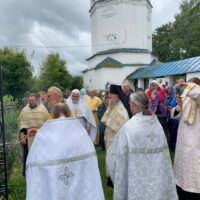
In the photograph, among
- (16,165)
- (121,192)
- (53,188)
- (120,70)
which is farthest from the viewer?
(120,70)

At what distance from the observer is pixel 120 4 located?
26.5 m

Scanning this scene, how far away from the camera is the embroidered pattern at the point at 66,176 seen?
2354 mm

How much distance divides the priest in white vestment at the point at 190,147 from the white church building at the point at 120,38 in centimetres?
2157

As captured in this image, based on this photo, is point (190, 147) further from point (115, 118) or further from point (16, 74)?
point (16, 74)

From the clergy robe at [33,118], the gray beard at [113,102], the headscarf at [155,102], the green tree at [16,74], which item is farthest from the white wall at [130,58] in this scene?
the clergy robe at [33,118]

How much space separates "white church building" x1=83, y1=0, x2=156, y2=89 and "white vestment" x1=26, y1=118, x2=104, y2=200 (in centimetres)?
2284

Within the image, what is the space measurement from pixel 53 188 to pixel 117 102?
231 centimetres

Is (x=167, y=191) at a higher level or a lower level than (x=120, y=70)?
lower

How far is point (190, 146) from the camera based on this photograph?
3.60m

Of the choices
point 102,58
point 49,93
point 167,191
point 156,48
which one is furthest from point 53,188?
point 156,48

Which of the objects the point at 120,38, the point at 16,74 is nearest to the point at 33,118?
the point at 16,74

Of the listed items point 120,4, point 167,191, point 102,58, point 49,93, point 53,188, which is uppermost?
point 120,4

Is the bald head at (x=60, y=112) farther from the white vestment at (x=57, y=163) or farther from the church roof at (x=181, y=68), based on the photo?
the church roof at (x=181, y=68)

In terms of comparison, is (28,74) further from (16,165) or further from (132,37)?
(16,165)
